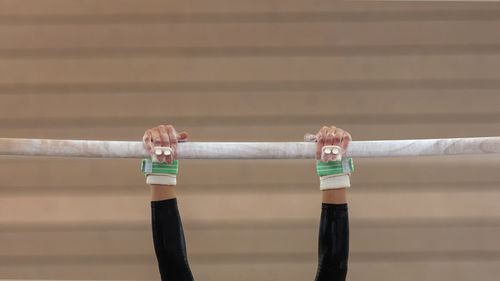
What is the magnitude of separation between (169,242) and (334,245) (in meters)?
0.43

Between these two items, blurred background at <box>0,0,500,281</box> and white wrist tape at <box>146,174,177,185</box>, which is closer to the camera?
white wrist tape at <box>146,174,177,185</box>

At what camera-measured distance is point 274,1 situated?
159cm

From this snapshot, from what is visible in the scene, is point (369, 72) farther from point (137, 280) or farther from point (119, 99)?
point (137, 280)

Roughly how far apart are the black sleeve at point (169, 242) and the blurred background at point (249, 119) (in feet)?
1.79

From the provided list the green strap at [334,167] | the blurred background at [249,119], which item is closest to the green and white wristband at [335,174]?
the green strap at [334,167]

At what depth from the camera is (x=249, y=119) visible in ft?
5.21

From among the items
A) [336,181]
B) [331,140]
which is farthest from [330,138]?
[336,181]

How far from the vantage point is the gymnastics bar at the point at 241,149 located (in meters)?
1.01

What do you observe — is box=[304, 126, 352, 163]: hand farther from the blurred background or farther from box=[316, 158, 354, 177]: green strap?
the blurred background

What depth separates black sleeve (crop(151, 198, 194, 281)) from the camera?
1.01 meters

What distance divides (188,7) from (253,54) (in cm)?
33

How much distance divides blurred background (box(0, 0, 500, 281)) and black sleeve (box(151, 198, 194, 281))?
54 centimetres

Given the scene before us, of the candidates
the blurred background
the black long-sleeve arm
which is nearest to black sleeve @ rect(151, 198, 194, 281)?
the black long-sleeve arm

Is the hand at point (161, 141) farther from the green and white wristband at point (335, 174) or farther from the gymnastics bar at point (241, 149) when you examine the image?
the green and white wristband at point (335, 174)
